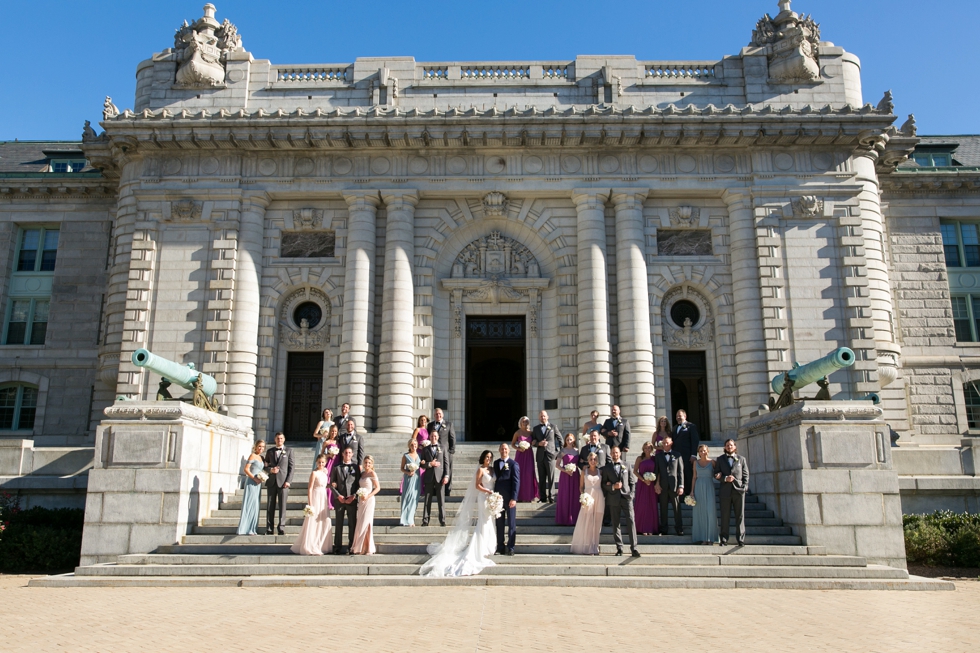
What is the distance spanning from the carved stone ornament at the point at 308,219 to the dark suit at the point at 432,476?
13.9 meters

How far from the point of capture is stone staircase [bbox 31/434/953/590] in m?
14.2

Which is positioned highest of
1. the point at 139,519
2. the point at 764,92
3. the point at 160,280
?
the point at 764,92

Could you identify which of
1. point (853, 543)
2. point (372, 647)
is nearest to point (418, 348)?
point (853, 543)

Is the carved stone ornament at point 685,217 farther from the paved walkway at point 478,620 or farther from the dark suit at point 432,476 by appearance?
the paved walkway at point 478,620

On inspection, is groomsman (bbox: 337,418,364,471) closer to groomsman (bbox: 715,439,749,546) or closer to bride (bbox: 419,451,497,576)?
bride (bbox: 419,451,497,576)

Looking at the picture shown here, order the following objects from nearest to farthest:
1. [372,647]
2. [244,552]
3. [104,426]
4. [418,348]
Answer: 1. [372,647]
2. [244,552]
3. [104,426]
4. [418,348]

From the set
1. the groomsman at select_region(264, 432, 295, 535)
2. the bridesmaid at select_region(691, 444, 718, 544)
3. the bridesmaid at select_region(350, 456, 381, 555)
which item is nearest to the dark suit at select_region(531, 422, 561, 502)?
the bridesmaid at select_region(691, 444, 718, 544)

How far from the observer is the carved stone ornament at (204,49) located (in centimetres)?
2995

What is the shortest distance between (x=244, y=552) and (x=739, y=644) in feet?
36.0

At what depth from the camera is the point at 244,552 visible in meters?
16.7

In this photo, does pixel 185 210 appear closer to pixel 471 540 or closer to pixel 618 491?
pixel 471 540

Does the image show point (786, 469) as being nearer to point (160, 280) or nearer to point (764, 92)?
point (764, 92)

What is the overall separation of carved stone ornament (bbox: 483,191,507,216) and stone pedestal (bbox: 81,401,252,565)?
44.6ft

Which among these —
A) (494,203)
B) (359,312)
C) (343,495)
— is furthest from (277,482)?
(494,203)
